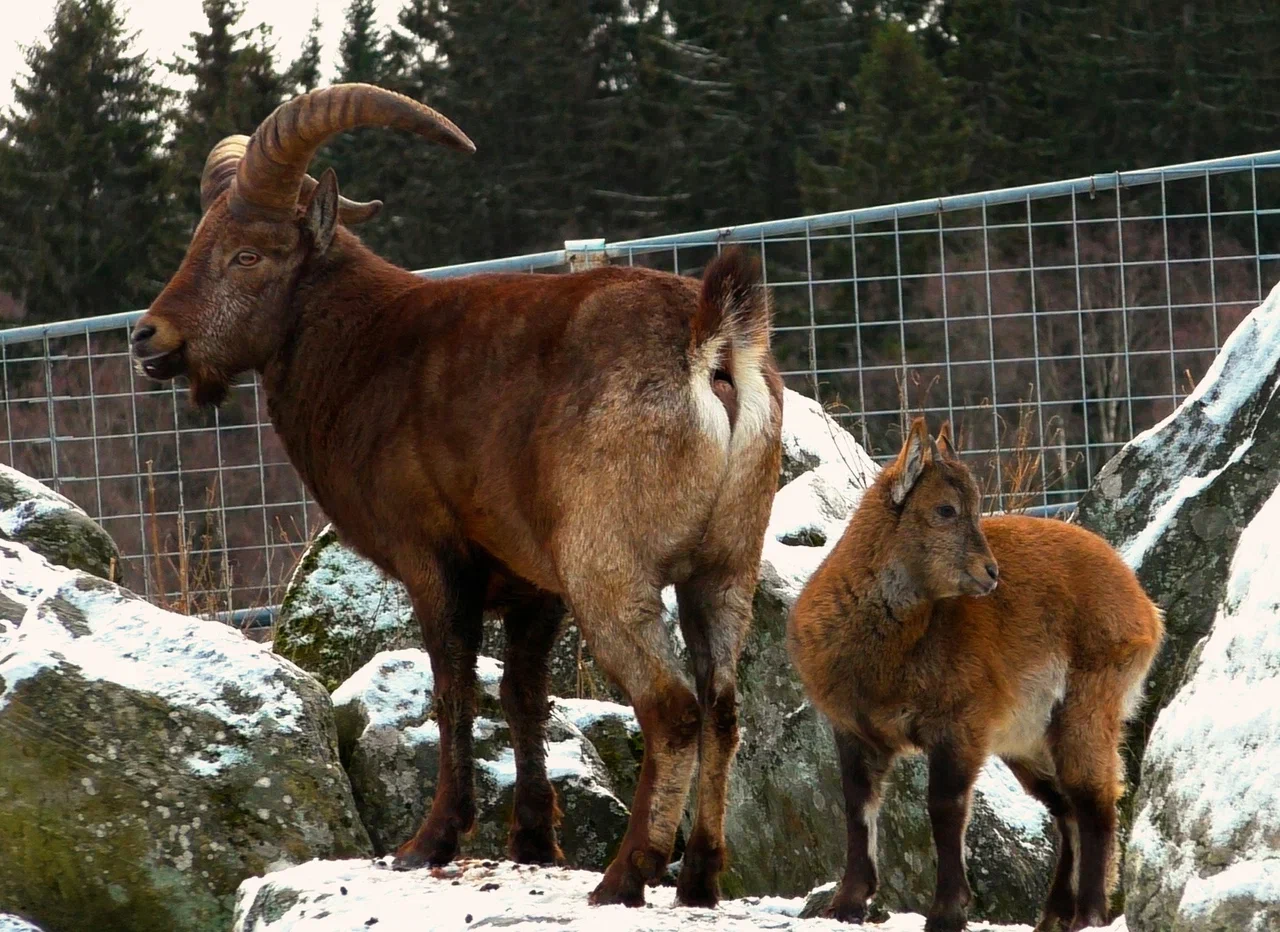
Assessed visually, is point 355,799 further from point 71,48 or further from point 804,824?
point 71,48

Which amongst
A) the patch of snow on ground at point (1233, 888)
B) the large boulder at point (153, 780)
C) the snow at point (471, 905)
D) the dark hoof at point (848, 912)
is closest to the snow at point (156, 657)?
the large boulder at point (153, 780)

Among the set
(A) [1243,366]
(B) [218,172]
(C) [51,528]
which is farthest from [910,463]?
(C) [51,528]

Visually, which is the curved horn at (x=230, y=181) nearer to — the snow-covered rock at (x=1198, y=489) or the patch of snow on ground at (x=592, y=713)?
the patch of snow on ground at (x=592, y=713)

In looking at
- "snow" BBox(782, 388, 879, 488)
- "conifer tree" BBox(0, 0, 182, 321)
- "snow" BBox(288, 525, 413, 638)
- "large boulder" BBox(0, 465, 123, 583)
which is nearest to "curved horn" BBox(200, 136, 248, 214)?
"snow" BBox(288, 525, 413, 638)

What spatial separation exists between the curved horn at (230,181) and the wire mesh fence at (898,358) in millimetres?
1150

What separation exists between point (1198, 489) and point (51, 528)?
16.0 feet

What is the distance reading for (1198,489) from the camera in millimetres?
6738

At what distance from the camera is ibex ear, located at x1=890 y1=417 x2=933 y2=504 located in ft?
18.1

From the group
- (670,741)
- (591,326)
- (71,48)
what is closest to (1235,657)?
(670,741)

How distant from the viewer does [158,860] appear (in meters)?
5.76

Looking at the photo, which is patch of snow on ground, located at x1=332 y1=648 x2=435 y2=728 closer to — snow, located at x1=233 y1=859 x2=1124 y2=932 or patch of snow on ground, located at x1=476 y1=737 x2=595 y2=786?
patch of snow on ground, located at x1=476 y1=737 x2=595 y2=786

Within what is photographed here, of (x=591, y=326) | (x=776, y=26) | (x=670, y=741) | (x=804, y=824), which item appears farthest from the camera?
(x=776, y=26)

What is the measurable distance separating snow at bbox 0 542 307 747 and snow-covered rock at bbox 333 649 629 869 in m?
0.49

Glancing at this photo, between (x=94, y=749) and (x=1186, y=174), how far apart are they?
593cm
